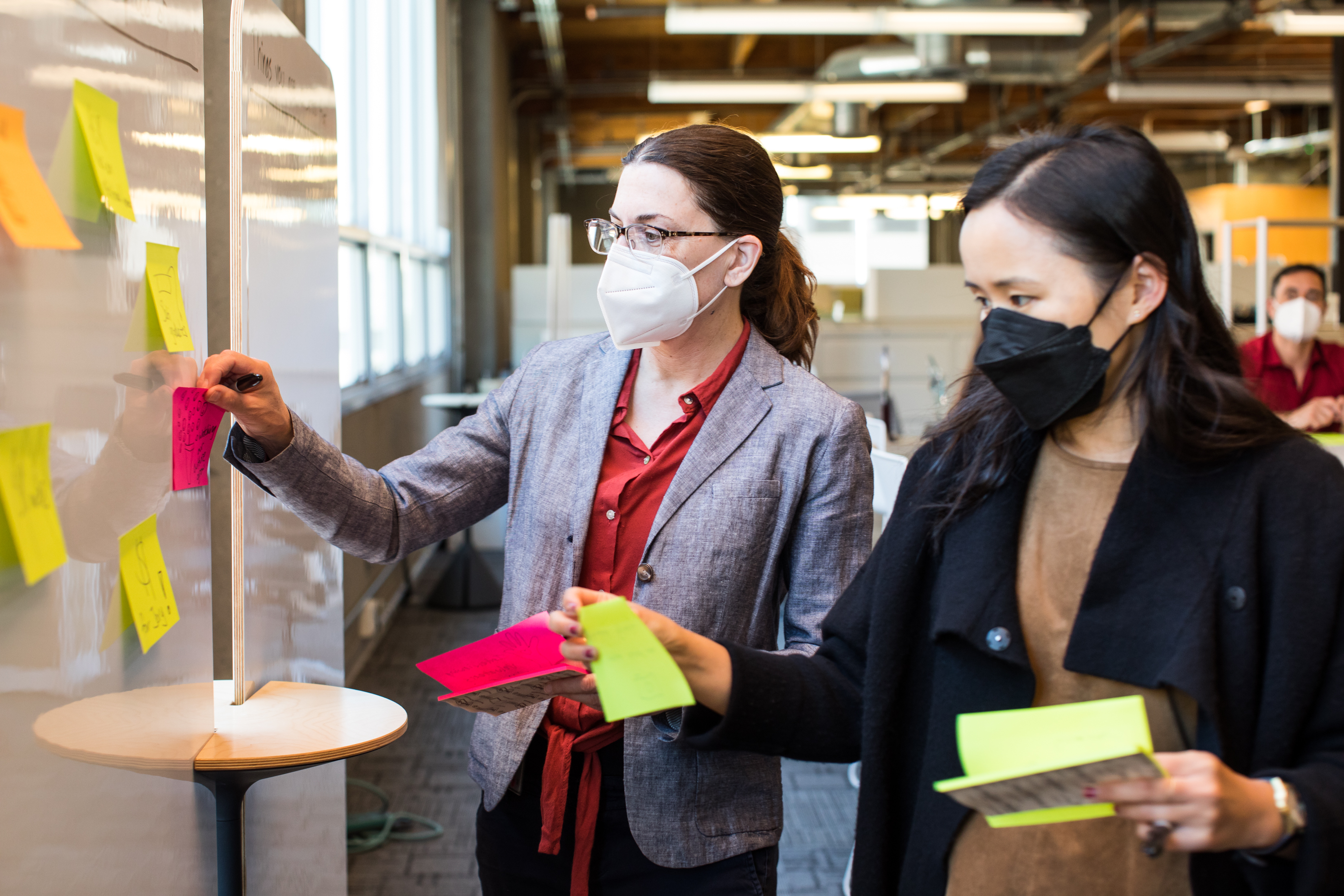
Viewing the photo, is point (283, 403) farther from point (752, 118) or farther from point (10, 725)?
point (752, 118)

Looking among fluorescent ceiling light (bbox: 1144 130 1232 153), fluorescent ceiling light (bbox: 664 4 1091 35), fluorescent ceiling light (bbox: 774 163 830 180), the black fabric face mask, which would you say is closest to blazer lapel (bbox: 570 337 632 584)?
the black fabric face mask

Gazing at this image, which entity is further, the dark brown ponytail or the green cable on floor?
the green cable on floor

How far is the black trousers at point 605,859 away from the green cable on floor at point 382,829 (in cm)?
178

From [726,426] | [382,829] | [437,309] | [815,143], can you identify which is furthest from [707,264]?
[815,143]

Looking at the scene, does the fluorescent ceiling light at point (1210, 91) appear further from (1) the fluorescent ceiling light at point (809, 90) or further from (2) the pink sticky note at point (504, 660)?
(2) the pink sticky note at point (504, 660)

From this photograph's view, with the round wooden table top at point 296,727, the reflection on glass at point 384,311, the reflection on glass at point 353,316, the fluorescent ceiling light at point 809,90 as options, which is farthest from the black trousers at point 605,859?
the fluorescent ceiling light at point 809,90

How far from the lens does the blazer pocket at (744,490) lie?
1.24 meters

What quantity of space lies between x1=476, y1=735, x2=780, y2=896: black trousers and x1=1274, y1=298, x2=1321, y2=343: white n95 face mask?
4.08m

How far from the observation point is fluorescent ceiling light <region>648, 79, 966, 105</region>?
7676mm

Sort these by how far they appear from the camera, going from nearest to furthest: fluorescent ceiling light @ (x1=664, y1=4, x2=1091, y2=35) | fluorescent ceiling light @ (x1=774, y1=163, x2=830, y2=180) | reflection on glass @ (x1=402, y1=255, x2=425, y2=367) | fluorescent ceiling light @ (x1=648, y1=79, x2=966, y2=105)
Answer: reflection on glass @ (x1=402, y1=255, x2=425, y2=367) < fluorescent ceiling light @ (x1=664, y1=4, x2=1091, y2=35) < fluorescent ceiling light @ (x1=648, y1=79, x2=966, y2=105) < fluorescent ceiling light @ (x1=774, y1=163, x2=830, y2=180)

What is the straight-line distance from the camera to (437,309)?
24.2ft

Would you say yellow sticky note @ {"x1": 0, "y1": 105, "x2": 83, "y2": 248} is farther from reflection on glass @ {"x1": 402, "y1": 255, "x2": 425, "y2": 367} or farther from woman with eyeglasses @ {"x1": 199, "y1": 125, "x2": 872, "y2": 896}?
reflection on glass @ {"x1": 402, "y1": 255, "x2": 425, "y2": 367}

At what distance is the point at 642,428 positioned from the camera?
132 centimetres

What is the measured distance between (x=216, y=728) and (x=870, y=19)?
6.08 m
